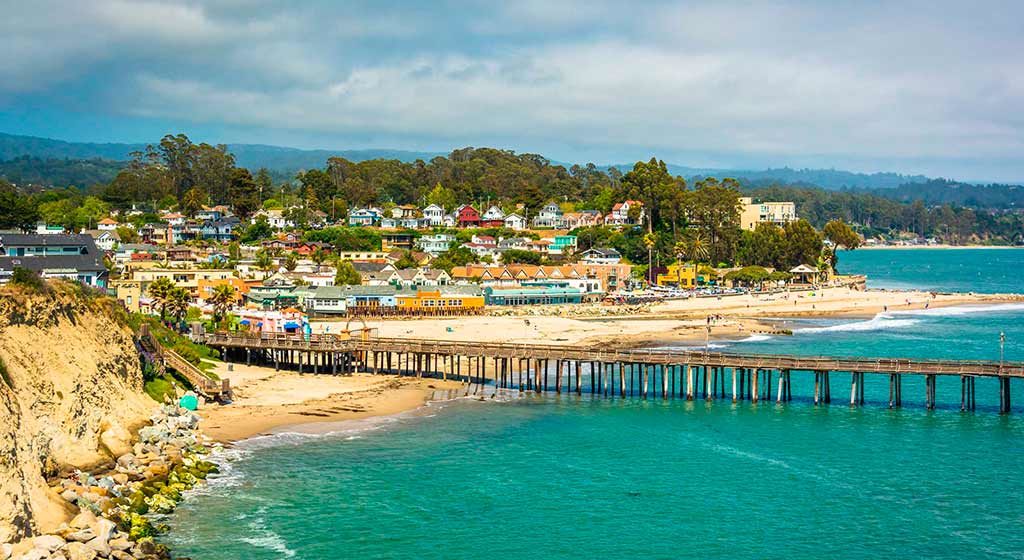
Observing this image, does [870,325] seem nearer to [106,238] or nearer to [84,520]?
[84,520]

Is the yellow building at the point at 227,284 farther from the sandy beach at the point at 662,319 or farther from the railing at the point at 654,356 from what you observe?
the railing at the point at 654,356

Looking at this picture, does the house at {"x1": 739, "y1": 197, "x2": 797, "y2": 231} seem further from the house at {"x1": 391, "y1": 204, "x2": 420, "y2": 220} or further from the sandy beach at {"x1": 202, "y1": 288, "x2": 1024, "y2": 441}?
the house at {"x1": 391, "y1": 204, "x2": 420, "y2": 220}

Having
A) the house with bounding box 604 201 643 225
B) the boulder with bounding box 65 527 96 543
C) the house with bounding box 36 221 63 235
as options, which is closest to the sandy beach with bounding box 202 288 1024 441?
the boulder with bounding box 65 527 96 543

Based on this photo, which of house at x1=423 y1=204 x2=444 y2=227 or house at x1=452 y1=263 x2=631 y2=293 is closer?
house at x1=452 y1=263 x2=631 y2=293

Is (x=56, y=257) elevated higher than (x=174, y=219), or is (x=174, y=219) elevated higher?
(x=174, y=219)

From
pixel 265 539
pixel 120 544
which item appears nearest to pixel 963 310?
pixel 265 539
